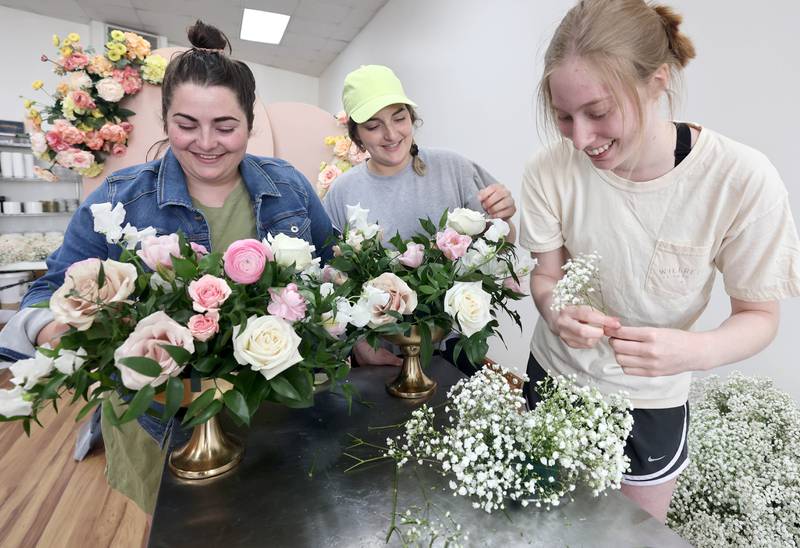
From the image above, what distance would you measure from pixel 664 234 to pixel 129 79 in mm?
2441

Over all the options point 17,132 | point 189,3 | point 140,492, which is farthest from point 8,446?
point 189,3

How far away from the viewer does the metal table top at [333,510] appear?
0.71m

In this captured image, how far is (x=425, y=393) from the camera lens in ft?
3.79

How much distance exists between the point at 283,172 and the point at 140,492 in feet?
Result: 3.43

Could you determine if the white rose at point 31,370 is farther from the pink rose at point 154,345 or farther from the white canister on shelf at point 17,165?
the white canister on shelf at point 17,165

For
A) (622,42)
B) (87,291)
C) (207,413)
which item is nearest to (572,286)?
(622,42)

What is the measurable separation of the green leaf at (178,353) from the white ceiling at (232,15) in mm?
5639

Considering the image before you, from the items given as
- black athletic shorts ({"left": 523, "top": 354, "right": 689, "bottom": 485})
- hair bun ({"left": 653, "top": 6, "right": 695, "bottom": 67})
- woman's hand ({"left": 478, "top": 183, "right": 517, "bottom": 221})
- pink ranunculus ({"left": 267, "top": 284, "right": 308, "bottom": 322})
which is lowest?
black athletic shorts ({"left": 523, "top": 354, "right": 689, "bottom": 485})

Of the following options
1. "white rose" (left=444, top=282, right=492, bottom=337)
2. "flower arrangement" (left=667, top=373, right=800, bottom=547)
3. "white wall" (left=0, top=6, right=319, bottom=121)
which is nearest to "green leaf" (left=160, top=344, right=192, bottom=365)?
"white rose" (left=444, top=282, right=492, bottom=337)

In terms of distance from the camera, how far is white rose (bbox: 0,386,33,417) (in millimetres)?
668

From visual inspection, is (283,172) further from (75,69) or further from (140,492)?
(75,69)

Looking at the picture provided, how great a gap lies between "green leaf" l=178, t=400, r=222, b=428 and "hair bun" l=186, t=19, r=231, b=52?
3.40ft

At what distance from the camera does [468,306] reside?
92cm

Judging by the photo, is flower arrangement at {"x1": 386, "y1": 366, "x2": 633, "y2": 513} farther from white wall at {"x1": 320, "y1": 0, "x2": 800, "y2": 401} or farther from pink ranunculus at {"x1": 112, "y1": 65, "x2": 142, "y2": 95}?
pink ranunculus at {"x1": 112, "y1": 65, "x2": 142, "y2": 95}
